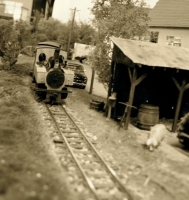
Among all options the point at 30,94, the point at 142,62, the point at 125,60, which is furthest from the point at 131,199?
the point at 30,94

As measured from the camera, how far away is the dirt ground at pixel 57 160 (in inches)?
260

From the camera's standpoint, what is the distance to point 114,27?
16.9 meters

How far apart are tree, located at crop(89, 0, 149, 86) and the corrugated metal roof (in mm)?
2626

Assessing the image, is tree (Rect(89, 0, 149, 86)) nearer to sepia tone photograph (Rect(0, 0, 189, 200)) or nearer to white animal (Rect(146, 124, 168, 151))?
sepia tone photograph (Rect(0, 0, 189, 200))

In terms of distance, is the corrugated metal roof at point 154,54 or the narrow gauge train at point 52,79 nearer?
the corrugated metal roof at point 154,54

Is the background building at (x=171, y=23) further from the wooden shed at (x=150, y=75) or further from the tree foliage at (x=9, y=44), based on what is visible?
the tree foliage at (x=9, y=44)

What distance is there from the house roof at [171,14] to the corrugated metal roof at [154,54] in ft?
42.4

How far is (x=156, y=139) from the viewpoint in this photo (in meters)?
10.5

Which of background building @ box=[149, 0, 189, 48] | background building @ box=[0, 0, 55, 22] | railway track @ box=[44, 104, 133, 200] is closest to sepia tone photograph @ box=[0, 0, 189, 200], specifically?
railway track @ box=[44, 104, 133, 200]

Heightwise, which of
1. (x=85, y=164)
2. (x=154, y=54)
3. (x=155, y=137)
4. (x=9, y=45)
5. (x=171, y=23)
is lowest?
(x=85, y=164)

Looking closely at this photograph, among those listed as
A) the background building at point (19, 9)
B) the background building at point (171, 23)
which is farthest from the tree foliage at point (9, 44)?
the background building at point (19, 9)

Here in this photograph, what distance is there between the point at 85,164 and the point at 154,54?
6.97 m

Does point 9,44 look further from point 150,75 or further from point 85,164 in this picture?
point 85,164

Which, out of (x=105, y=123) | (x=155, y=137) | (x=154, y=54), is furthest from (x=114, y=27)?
(x=155, y=137)
